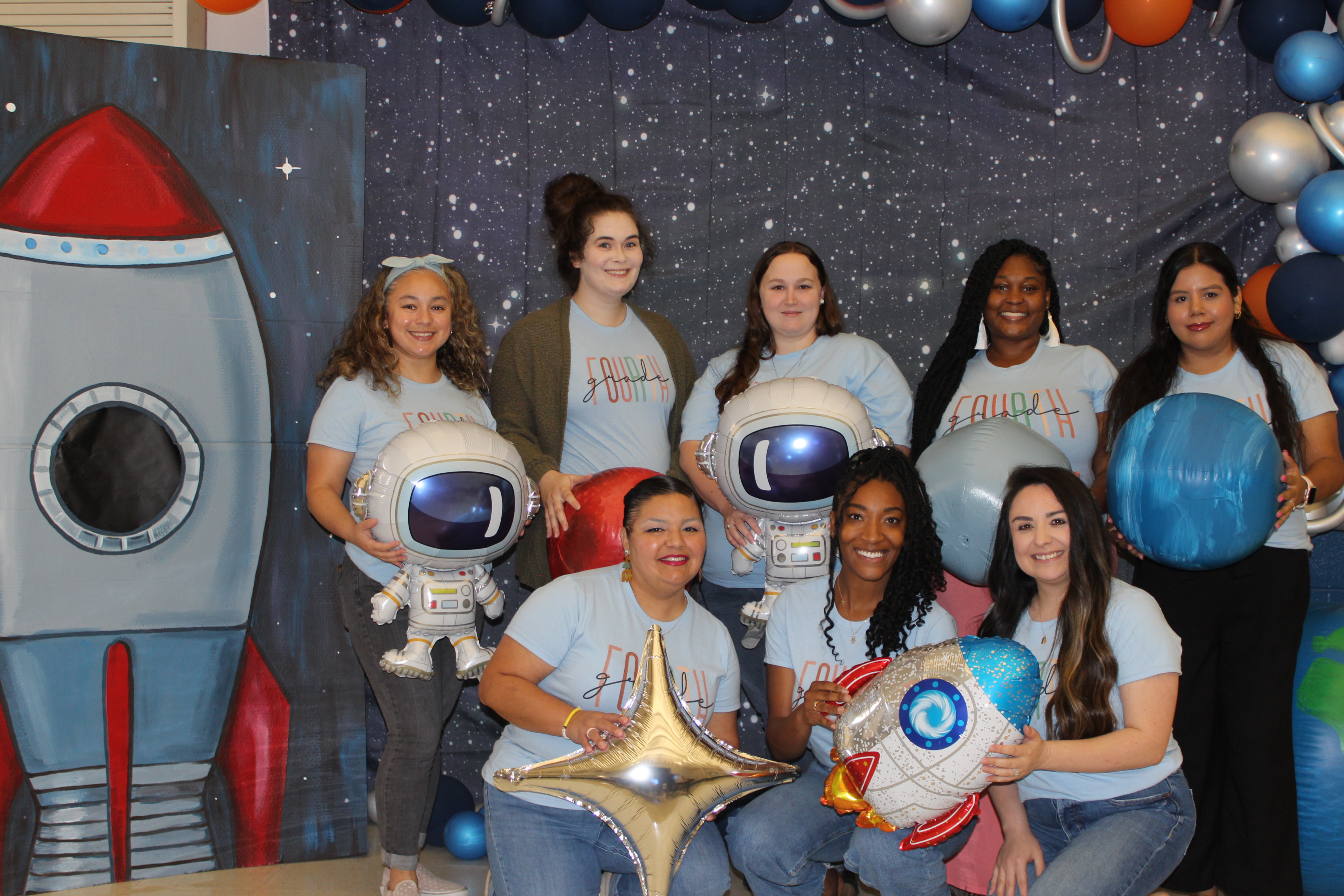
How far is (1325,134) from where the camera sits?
3102 millimetres

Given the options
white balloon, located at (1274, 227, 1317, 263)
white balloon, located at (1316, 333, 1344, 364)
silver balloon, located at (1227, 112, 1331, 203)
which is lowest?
white balloon, located at (1316, 333, 1344, 364)

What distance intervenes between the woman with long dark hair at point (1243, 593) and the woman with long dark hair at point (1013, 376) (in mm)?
82

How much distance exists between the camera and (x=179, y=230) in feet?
9.37

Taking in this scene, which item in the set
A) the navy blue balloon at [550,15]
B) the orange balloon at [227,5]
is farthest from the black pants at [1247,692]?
the orange balloon at [227,5]

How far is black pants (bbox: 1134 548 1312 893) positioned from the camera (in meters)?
2.46

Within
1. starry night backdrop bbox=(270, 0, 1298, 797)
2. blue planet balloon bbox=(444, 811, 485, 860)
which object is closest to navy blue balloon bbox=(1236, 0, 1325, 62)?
starry night backdrop bbox=(270, 0, 1298, 797)

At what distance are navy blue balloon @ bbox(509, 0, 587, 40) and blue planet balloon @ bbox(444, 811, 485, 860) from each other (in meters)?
2.33

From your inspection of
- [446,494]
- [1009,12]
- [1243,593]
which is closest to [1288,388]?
[1243,593]

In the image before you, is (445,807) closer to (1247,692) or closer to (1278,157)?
(1247,692)

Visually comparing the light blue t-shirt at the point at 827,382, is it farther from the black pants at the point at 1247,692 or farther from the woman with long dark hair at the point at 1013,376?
the black pants at the point at 1247,692

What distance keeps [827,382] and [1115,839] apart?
45.5 inches

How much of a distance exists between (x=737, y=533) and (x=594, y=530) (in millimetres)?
347

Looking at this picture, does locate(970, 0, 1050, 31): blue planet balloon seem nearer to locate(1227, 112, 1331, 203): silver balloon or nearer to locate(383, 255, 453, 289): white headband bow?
locate(1227, 112, 1331, 203): silver balloon

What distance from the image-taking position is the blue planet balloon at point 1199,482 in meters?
2.08
